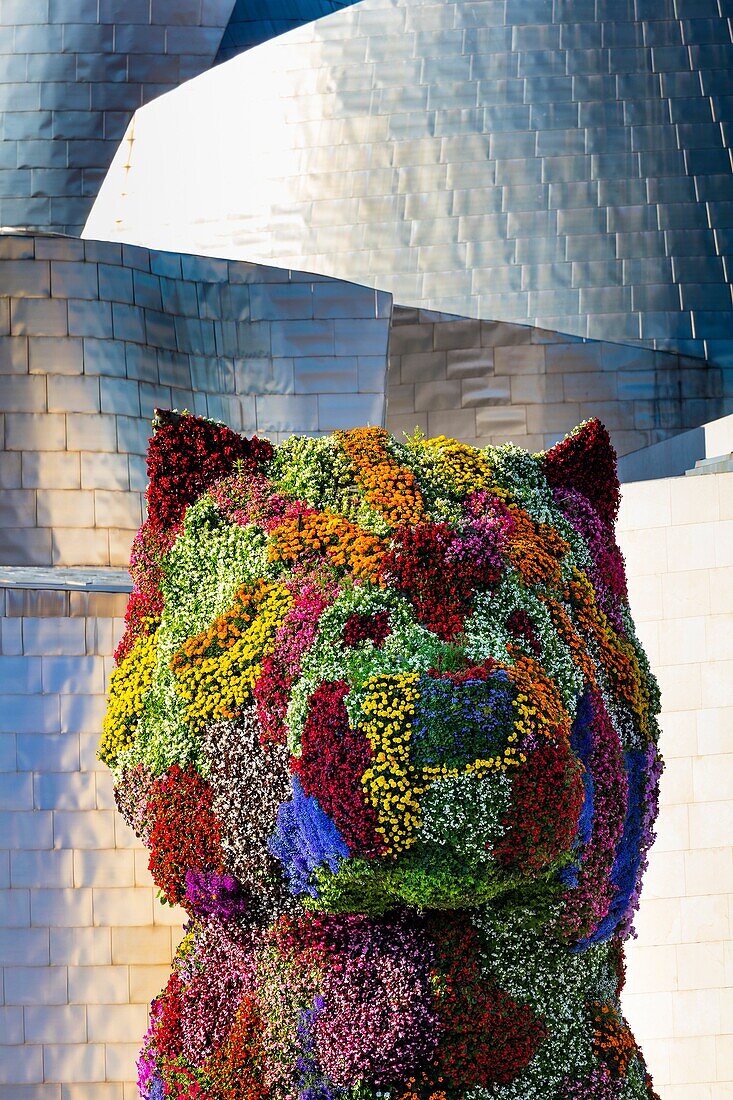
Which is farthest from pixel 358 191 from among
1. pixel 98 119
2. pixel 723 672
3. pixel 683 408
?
pixel 723 672

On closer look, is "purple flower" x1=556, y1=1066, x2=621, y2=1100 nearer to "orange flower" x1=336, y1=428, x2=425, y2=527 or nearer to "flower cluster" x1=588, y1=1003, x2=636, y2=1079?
"flower cluster" x1=588, y1=1003, x2=636, y2=1079

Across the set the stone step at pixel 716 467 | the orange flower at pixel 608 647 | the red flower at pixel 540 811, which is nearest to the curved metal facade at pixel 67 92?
the stone step at pixel 716 467

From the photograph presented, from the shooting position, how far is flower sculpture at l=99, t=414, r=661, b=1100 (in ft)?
27.2

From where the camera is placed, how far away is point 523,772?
8219mm

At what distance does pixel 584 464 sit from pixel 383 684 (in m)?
2.68

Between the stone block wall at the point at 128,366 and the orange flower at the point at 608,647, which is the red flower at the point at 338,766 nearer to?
the orange flower at the point at 608,647

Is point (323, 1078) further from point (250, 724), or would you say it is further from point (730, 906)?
point (730, 906)

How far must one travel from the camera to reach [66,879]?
12.2 m

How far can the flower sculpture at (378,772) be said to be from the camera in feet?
27.2

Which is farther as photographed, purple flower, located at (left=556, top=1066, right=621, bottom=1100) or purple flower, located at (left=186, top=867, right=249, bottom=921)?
purple flower, located at (left=556, top=1066, right=621, bottom=1100)

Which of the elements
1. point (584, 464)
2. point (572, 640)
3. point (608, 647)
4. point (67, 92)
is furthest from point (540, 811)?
point (67, 92)

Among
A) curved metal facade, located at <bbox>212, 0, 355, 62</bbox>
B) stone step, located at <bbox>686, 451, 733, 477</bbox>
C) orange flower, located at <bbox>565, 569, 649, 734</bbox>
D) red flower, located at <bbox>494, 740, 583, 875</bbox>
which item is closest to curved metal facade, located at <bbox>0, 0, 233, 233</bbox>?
curved metal facade, located at <bbox>212, 0, 355, 62</bbox>

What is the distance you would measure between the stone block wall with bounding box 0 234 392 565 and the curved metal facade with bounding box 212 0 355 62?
41.9 ft

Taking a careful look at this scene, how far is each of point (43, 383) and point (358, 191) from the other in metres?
10.1
